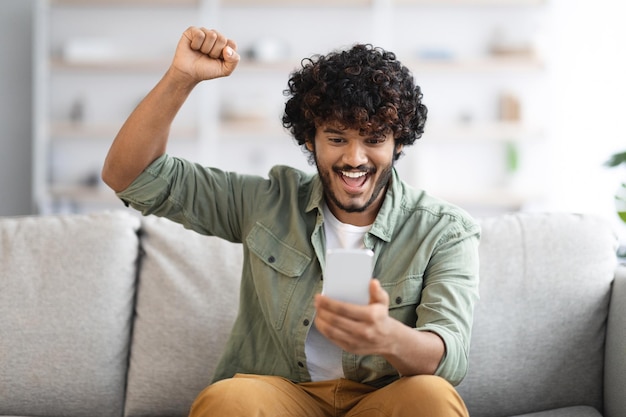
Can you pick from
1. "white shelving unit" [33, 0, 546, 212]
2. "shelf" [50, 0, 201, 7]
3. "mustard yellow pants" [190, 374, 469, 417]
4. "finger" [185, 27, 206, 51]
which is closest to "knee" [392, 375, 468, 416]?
"mustard yellow pants" [190, 374, 469, 417]

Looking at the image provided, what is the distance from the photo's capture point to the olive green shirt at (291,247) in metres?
1.67

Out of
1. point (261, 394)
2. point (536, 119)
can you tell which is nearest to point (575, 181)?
point (536, 119)

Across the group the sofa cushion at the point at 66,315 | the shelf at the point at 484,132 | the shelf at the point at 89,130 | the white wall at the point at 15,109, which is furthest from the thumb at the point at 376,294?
the white wall at the point at 15,109

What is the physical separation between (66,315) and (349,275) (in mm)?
1014

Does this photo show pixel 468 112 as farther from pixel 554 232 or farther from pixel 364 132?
pixel 364 132

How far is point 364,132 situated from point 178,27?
368cm

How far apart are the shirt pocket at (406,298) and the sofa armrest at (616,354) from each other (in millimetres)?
566

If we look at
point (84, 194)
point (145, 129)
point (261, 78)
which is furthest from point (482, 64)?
point (145, 129)

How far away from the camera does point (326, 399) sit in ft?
5.44

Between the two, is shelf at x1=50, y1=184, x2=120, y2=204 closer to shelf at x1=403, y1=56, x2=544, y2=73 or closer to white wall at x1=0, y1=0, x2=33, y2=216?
white wall at x1=0, y1=0, x2=33, y2=216

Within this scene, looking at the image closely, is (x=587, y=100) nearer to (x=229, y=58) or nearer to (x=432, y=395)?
(x=229, y=58)

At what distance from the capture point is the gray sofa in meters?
1.94

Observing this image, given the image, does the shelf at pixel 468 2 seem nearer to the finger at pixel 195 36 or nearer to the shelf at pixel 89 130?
the shelf at pixel 89 130

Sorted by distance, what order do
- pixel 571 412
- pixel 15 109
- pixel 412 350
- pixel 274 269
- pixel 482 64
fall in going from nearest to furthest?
pixel 412 350 < pixel 274 269 < pixel 571 412 < pixel 482 64 < pixel 15 109
